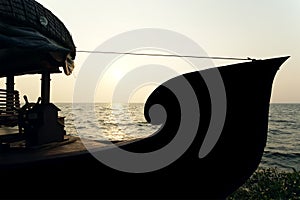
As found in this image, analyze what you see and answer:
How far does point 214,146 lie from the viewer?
520cm

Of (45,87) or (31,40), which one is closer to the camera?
(31,40)

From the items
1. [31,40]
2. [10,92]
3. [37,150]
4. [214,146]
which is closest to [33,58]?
[31,40]

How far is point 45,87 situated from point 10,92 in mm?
2762

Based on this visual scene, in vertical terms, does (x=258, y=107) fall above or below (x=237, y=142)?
above

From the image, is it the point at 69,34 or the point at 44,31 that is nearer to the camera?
the point at 44,31

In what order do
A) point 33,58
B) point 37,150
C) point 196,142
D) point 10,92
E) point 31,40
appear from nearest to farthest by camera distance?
point 196,142, point 31,40, point 37,150, point 33,58, point 10,92

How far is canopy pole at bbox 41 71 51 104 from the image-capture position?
9.27 metres

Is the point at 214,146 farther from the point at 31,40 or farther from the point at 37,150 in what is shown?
the point at 37,150

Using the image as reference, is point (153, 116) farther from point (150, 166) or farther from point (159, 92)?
point (150, 166)

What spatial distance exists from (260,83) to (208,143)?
139 cm

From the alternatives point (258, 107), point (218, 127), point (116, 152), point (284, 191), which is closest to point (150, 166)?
point (116, 152)

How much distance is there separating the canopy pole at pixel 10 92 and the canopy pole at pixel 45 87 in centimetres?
229

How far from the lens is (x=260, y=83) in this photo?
5.04 m

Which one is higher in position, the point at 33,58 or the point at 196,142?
the point at 33,58
